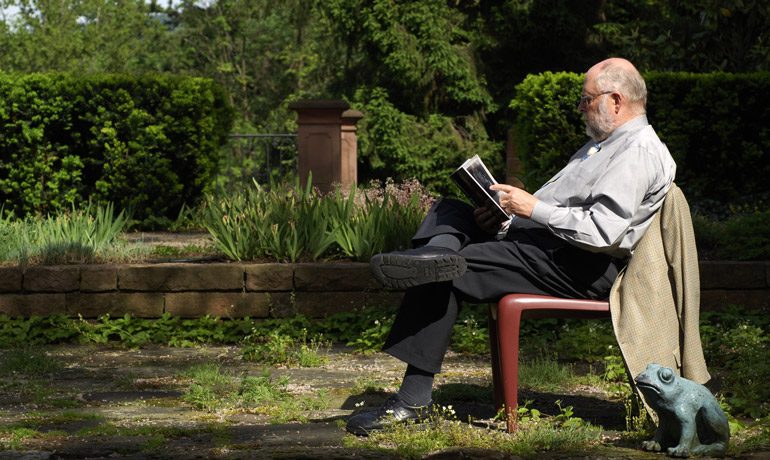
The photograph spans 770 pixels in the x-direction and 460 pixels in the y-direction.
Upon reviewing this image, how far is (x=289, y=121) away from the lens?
3144 centimetres

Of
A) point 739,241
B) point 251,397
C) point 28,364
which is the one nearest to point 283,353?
point 251,397

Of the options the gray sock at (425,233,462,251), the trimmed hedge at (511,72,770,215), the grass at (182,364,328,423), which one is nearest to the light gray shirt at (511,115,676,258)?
the gray sock at (425,233,462,251)

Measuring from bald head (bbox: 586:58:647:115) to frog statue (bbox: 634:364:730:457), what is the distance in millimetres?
1130

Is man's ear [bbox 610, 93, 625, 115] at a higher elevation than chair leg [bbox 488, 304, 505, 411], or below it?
higher

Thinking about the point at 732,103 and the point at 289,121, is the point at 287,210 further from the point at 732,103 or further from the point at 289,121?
the point at 289,121

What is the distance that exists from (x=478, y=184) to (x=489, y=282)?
39cm

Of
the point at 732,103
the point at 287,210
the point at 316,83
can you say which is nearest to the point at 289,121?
the point at 316,83

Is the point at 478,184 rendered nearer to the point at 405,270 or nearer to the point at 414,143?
the point at 405,270

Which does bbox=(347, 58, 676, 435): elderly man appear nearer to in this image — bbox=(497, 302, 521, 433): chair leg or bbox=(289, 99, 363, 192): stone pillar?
bbox=(497, 302, 521, 433): chair leg

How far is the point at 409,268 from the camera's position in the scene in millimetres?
4336

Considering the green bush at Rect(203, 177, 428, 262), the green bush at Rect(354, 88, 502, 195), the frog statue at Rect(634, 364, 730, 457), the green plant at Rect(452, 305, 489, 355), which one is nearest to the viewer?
the frog statue at Rect(634, 364, 730, 457)

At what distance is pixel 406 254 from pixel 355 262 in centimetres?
352

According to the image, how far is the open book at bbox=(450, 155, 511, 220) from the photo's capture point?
462cm

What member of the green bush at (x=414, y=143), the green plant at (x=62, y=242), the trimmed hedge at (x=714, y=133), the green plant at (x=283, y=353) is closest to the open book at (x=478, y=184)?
the green plant at (x=283, y=353)
